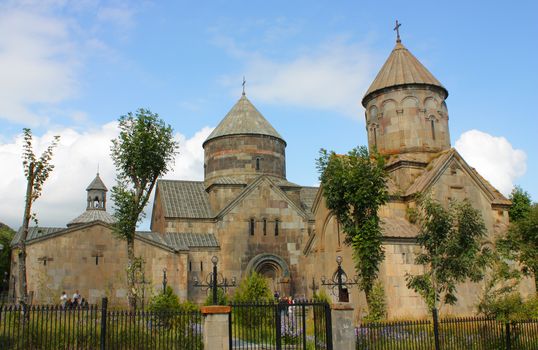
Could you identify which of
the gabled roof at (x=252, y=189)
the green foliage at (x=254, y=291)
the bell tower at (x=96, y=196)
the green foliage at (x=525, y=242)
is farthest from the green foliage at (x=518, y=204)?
the bell tower at (x=96, y=196)

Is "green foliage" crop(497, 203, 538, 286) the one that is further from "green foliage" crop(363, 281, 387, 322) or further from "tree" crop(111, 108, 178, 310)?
"tree" crop(111, 108, 178, 310)

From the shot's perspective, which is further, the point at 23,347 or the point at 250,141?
the point at 250,141

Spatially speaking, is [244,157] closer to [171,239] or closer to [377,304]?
[171,239]

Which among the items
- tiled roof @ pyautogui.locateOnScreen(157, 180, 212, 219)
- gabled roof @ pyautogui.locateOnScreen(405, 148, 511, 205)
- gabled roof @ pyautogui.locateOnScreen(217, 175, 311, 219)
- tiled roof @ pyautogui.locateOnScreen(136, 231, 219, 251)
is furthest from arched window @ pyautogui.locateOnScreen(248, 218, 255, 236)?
gabled roof @ pyautogui.locateOnScreen(405, 148, 511, 205)

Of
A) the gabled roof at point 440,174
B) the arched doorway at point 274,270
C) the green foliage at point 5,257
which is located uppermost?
the gabled roof at point 440,174

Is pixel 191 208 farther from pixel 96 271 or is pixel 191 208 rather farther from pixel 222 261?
pixel 96 271

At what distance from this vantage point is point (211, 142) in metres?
27.9

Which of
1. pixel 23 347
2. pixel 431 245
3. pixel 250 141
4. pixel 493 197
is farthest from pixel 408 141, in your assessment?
pixel 23 347

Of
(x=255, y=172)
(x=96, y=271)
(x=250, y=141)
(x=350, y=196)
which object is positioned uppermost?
(x=250, y=141)

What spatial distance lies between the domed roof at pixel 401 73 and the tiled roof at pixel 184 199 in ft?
31.3

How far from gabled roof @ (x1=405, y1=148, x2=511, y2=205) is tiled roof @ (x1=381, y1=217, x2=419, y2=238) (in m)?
1.21

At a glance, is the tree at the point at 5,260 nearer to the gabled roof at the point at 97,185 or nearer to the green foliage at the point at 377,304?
the gabled roof at the point at 97,185

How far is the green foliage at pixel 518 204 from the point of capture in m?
27.5

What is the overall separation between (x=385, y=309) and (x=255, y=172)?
39.8ft
